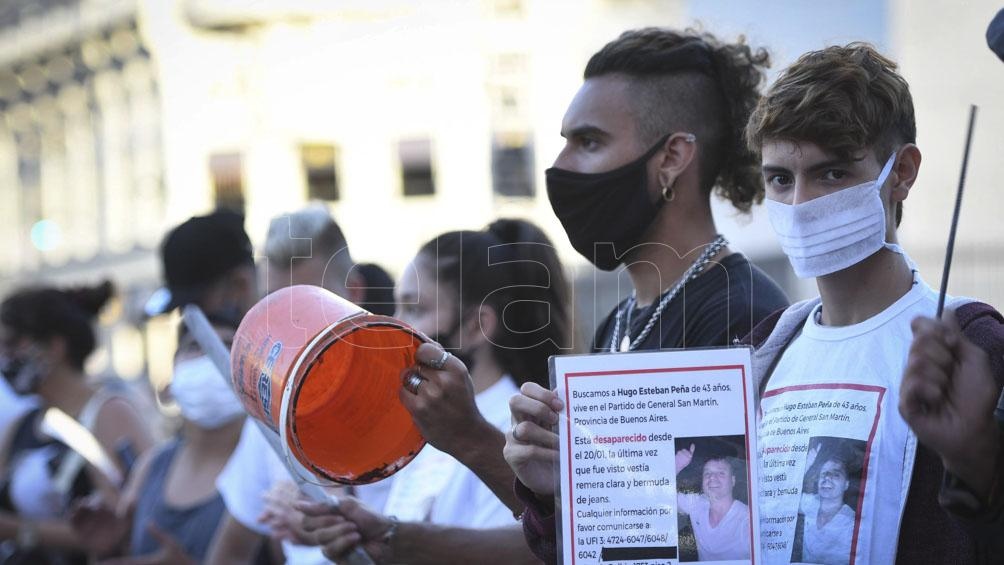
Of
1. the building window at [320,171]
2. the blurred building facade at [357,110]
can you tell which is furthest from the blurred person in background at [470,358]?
the building window at [320,171]

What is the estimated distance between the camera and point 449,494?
12.5 ft

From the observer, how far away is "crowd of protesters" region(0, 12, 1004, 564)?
2.39 metres

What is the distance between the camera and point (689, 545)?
232cm

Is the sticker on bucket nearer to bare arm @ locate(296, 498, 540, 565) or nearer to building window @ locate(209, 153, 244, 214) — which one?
bare arm @ locate(296, 498, 540, 565)

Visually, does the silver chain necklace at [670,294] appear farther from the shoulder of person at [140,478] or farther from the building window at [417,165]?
the building window at [417,165]

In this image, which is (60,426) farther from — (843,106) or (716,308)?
(843,106)

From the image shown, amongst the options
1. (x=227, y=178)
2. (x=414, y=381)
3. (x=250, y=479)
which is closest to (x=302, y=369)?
(x=414, y=381)

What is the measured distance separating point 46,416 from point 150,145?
27.2 meters

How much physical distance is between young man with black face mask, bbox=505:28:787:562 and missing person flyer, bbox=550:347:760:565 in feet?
2.20

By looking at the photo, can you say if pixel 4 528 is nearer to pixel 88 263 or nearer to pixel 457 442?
pixel 457 442

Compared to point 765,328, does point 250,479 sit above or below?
below

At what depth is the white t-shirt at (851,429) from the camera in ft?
7.93

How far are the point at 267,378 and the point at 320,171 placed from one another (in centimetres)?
2557

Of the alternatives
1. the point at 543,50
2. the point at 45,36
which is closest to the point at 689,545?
the point at 543,50
